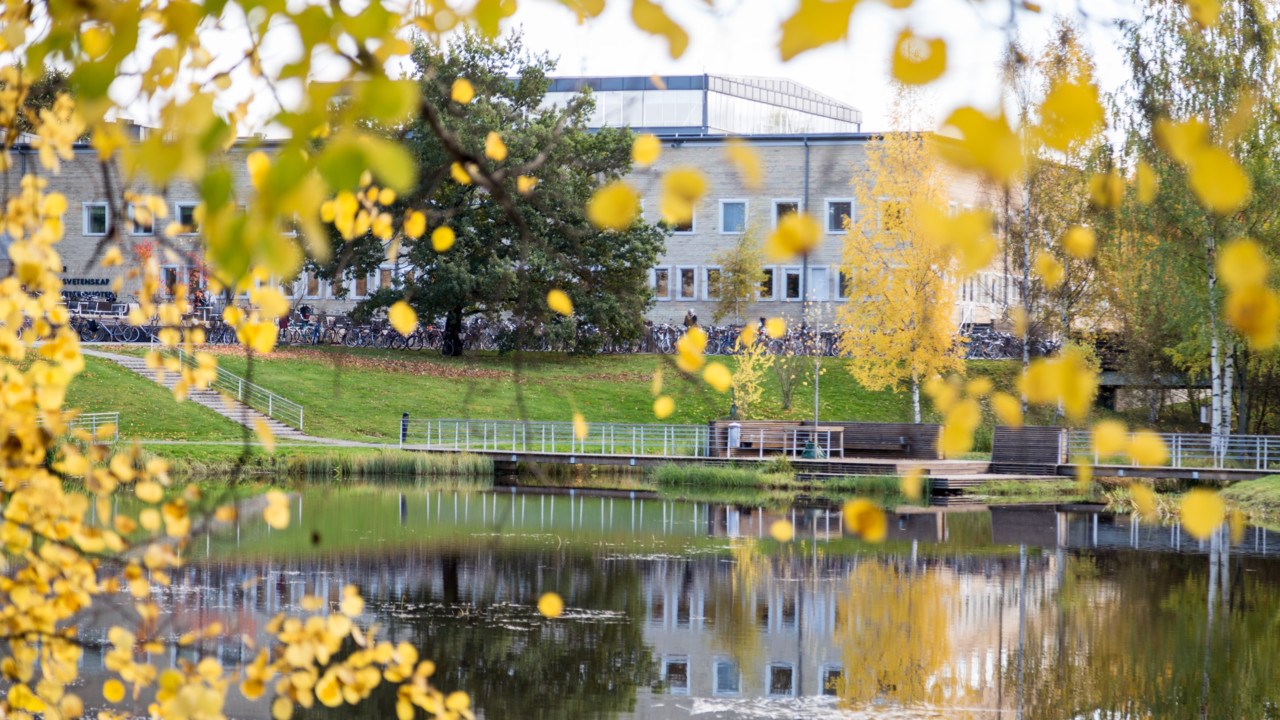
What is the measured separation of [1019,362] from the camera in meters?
37.9

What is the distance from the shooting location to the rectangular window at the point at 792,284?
4219cm

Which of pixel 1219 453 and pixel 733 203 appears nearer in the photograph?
pixel 1219 453

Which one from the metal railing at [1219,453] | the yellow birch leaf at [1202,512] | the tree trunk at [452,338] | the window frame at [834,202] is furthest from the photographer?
the window frame at [834,202]

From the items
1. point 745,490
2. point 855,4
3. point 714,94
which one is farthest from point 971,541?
point 714,94

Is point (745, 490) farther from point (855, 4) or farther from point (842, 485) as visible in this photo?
point (855, 4)

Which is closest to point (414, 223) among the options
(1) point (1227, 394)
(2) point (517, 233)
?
(1) point (1227, 394)

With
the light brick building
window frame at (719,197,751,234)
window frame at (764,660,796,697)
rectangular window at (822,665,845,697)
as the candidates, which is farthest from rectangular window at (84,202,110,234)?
rectangular window at (822,665,845,697)

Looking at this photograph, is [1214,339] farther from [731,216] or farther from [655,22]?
[655,22]

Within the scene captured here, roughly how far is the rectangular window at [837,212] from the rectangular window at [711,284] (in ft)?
12.5

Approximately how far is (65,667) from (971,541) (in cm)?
1781

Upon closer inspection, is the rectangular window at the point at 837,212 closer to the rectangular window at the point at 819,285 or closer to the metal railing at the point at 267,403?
the rectangular window at the point at 819,285

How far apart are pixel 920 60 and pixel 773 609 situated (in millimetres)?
13370

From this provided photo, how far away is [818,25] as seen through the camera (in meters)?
1.60

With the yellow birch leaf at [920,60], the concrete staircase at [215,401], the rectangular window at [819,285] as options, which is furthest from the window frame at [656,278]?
the yellow birch leaf at [920,60]
